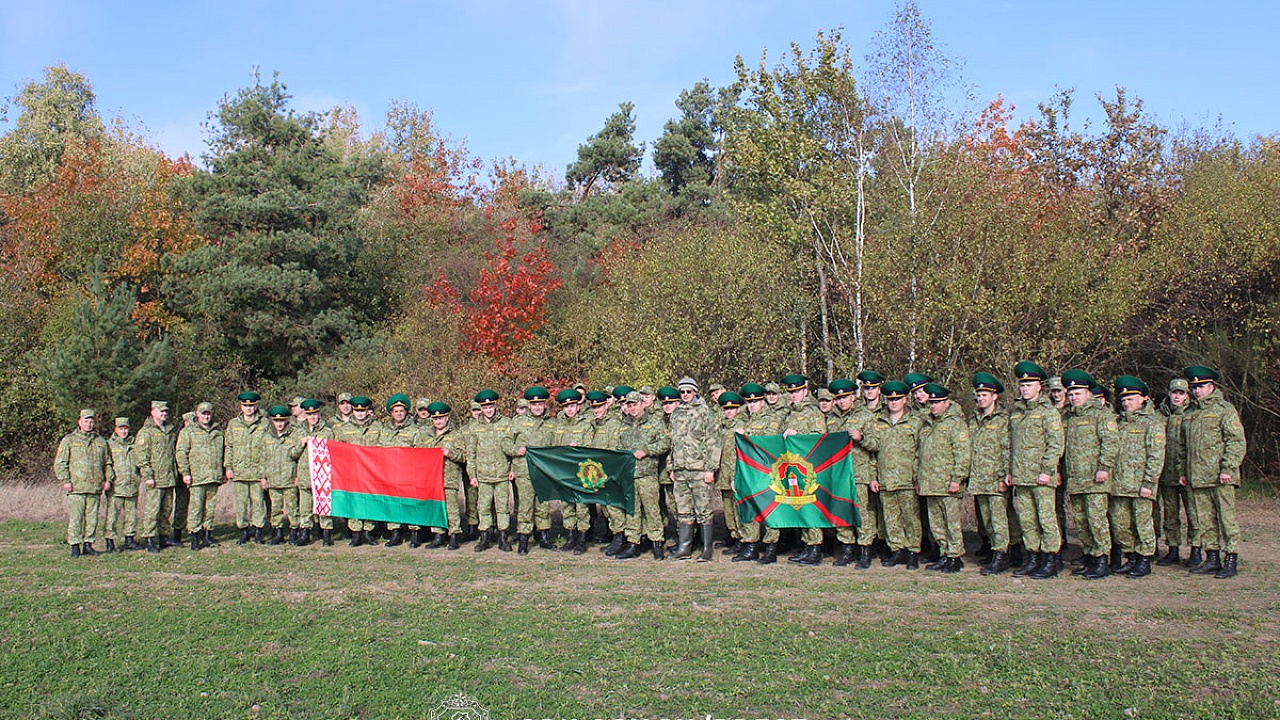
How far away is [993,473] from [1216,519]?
6.97 feet

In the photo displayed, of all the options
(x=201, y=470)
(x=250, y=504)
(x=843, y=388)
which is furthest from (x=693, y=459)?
(x=201, y=470)

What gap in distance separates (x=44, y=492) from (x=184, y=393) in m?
8.64

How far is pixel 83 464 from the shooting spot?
12.2 meters

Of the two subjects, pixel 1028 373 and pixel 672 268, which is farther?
pixel 672 268

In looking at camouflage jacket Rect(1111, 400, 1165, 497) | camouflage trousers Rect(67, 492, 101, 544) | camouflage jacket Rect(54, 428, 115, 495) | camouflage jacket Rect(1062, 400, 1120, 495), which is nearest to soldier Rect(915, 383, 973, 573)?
camouflage jacket Rect(1062, 400, 1120, 495)

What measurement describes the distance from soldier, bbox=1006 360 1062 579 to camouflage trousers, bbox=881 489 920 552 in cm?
101

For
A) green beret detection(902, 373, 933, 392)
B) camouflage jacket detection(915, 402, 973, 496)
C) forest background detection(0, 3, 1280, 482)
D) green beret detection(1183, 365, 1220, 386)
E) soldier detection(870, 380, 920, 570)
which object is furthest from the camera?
forest background detection(0, 3, 1280, 482)

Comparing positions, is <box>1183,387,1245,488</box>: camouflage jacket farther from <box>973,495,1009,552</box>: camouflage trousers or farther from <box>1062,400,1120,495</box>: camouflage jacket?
<box>973,495,1009,552</box>: camouflage trousers

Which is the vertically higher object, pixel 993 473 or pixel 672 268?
pixel 672 268

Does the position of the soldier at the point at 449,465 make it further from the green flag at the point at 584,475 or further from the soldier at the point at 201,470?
the soldier at the point at 201,470

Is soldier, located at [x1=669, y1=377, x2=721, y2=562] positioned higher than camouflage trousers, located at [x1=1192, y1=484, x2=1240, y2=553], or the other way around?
soldier, located at [x1=669, y1=377, x2=721, y2=562]

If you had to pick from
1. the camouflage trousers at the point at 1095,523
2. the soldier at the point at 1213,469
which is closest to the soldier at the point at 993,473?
the camouflage trousers at the point at 1095,523

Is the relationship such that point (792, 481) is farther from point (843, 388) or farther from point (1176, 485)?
point (1176, 485)

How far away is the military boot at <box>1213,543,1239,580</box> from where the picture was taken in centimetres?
916
